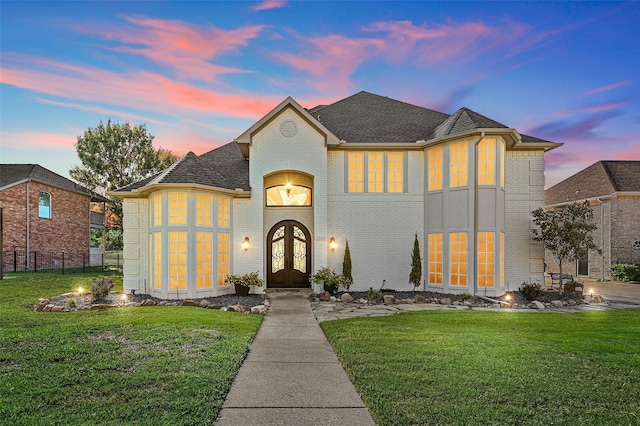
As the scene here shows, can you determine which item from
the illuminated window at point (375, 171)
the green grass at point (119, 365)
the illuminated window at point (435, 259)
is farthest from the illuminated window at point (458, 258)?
the green grass at point (119, 365)

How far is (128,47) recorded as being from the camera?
13312mm

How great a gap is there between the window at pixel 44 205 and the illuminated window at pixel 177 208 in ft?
58.8

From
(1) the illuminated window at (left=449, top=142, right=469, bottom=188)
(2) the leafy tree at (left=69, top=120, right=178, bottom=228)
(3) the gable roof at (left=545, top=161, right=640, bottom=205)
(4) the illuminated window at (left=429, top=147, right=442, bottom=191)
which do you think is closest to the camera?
(1) the illuminated window at (left=449, top=142, right=469, bottom=188)

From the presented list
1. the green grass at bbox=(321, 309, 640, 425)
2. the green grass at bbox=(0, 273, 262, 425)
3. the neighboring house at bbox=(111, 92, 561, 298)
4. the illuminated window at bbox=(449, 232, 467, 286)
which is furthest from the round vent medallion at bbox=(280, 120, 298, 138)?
the green grass at bbox=(321, 309, 640, 425)

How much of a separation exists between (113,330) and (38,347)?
143cm

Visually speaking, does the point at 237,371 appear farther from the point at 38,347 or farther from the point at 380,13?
the point at 380,13

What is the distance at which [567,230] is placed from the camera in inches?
454

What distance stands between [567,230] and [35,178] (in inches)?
1129

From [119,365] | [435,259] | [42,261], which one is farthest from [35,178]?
[435,259]

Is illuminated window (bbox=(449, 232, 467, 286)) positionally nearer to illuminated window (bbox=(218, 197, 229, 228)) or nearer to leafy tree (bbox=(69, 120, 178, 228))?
illuminated window (bbox=(218, 197, 229, 228))

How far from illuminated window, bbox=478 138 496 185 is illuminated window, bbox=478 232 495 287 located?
1863 millimetres

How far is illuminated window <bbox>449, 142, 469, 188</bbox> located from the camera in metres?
11.8

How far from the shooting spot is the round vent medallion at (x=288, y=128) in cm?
1270

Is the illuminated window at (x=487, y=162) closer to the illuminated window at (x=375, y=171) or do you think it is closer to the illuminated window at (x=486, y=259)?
the illuminated window at (x=486, y=259)
